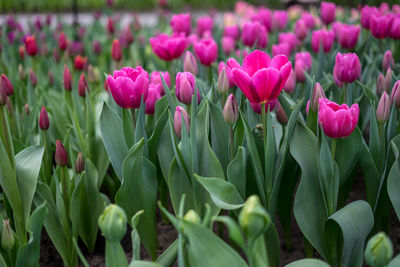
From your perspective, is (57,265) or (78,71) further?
(78,71)

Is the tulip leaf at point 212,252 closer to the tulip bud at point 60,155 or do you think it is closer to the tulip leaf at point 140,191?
the tulip leaf at point 140,191

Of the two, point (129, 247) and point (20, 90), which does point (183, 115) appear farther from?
point (20, 90)

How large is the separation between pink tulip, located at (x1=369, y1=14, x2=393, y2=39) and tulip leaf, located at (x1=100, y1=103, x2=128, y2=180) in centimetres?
130

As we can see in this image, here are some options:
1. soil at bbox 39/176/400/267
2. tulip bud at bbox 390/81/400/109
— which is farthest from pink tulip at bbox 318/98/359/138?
soil at bbox 39/176/400/267

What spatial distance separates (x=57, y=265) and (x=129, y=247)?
0.80ft

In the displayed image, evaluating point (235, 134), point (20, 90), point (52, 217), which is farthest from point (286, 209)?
point (20, 90)

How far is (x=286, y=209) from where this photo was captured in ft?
5.00

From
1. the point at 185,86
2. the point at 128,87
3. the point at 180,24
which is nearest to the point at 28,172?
the point at 128,87

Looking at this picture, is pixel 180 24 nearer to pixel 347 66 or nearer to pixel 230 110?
pixel 347 66

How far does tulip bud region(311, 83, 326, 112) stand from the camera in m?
1.31

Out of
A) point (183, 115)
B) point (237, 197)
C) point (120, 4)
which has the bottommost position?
point (120, 4)

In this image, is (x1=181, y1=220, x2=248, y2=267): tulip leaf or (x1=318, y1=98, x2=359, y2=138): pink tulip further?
(x1=318, y1=98, x2=359, y2=138): pink tulip

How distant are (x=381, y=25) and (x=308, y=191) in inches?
46.6

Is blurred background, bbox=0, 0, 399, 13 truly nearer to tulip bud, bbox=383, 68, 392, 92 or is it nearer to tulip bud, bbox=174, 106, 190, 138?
tulip bud, bbox=383, 68, 392, 92
